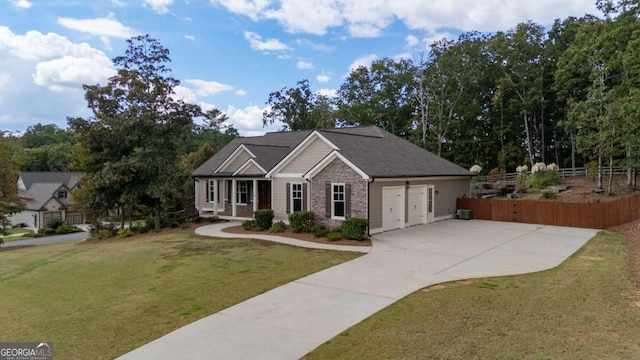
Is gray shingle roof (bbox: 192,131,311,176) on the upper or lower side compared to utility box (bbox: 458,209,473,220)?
upper

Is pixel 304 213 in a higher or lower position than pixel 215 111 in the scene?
lower

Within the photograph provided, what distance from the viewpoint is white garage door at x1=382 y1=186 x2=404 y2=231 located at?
60.2ft

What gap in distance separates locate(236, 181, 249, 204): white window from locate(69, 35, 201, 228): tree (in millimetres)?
3545

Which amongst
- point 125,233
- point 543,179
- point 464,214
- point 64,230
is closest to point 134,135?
point 125,233

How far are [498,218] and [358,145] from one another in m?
9.17

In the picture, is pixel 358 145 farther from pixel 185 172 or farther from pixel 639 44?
pixel 639 44

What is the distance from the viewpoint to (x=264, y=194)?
2338cm

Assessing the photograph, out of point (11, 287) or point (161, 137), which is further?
→ point (161, 137)

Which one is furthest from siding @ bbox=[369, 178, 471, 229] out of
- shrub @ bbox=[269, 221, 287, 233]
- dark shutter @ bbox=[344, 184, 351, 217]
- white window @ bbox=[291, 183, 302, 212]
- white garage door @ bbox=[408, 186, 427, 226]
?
shrub @ bbox=[269, 221, 287, 233]

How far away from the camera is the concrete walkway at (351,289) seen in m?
6.40

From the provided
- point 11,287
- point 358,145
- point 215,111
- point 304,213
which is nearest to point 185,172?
A: point 304,213

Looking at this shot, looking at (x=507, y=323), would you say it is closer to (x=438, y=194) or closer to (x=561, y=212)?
(x=438, y=194)

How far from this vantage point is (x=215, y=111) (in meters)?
65.9

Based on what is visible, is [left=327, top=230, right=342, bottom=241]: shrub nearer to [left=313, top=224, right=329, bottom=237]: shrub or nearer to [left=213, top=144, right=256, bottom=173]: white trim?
[left=313, top=224, right=329, bottom=237]: shrub
